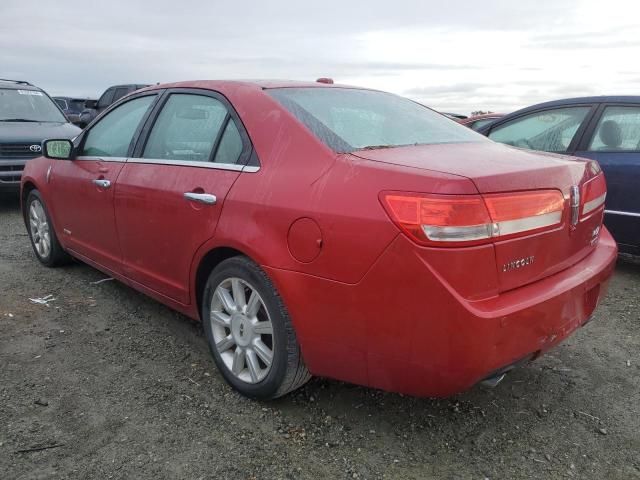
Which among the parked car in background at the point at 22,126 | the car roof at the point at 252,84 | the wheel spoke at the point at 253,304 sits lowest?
the wheel spoke at the point at 253,304

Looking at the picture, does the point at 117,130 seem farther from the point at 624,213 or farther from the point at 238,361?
the point at 624,213

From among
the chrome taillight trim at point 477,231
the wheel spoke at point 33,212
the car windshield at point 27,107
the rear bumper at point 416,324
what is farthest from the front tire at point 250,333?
the car windshield at point 27,107

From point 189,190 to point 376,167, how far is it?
1133 millimetres

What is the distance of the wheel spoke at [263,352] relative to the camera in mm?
2556

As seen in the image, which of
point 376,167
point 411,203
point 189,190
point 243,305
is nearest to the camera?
point 411,203

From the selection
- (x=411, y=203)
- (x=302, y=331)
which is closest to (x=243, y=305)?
(x=302, y=331)

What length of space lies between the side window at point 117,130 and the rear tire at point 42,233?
971mm

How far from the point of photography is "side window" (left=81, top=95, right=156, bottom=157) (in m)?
3.59

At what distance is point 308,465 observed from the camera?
225cm

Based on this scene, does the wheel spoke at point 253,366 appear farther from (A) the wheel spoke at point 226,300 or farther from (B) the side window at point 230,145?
(B) the side window at point 230,145

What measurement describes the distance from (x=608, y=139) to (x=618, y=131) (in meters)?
0.10

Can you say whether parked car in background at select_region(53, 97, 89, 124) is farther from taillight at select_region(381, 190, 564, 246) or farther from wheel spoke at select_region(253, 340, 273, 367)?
taillight at select_region(381, 190, 564, 246)

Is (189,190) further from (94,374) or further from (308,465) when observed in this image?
(308,465)

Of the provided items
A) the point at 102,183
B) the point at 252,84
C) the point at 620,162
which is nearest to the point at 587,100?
the point at 620,162
